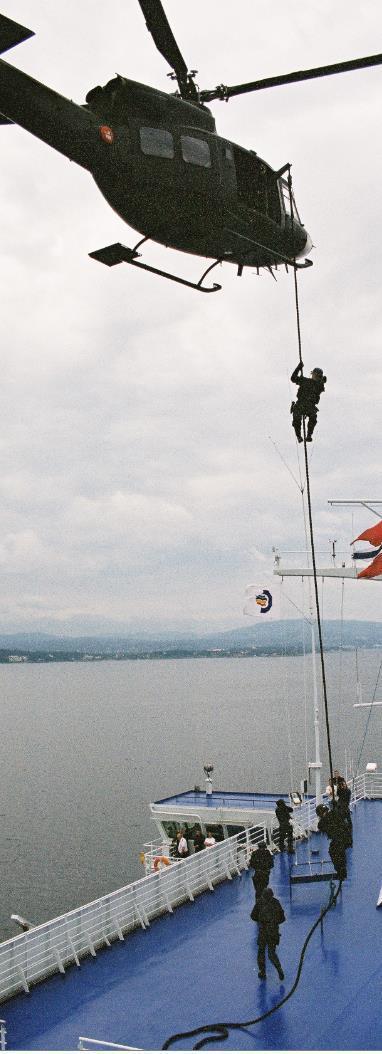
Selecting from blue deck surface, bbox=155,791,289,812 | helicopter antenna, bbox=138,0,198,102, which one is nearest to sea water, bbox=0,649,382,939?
blue deck surface, bbox=155,791,289,812

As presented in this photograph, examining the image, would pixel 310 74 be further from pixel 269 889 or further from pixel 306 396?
pixel 269 889

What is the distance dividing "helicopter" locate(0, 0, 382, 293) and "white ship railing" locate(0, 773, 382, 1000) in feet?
28.0

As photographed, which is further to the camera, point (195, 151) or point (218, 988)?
point (218, 988)

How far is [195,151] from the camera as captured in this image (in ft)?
28.2

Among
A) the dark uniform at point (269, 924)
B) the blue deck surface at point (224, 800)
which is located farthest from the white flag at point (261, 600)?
the dark uniform at point (269, 924)

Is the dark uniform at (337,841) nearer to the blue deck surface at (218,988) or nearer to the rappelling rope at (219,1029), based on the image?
the blue deck surface at (218,988)

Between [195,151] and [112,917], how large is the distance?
10917 millimetres

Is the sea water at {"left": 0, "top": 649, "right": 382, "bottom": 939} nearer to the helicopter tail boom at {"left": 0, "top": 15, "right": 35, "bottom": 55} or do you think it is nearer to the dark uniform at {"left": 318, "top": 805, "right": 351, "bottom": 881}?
the dark uniform at {"left": 318, "top": 805, "right": 351, "bottom": 881}

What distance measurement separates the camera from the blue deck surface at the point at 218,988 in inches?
379

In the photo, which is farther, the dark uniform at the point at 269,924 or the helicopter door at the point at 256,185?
the dark uniform at the point at 269,924

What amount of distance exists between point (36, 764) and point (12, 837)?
29823mm

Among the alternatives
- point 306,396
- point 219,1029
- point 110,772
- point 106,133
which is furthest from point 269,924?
point 110,772

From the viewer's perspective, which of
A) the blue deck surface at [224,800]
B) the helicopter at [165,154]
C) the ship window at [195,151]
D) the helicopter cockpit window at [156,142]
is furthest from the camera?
the blue deck surface at [224,800]

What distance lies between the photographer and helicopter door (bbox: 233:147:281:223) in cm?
934
